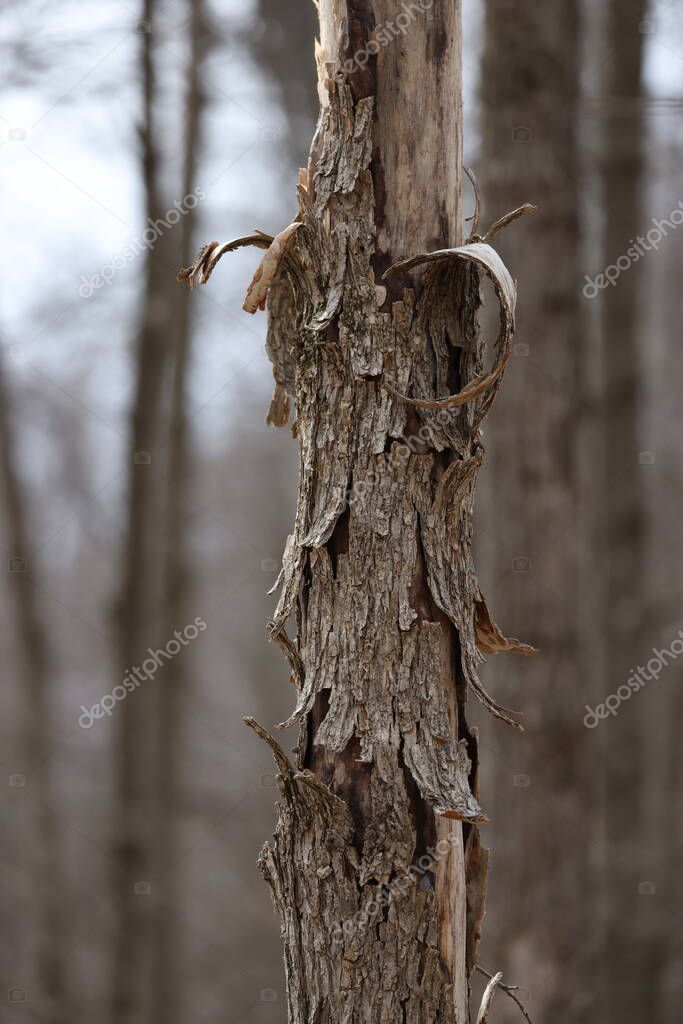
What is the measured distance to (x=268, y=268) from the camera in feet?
5.11

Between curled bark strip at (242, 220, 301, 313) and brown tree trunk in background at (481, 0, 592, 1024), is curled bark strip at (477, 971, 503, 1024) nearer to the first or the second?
curled bark strip at (242, 220, 301, 313)

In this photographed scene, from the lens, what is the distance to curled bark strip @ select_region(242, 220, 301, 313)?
1.55 metres

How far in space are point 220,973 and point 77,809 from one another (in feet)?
8.72

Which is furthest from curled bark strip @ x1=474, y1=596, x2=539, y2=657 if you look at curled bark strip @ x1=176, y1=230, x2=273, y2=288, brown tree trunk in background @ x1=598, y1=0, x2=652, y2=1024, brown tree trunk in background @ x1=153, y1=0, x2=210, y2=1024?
brown tree trunk in background @ x1=598, y1=0, x2=652, y2=1024

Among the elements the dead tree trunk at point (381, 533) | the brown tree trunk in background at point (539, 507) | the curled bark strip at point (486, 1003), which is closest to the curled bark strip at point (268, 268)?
the dead tree trunk at point (381, 533)

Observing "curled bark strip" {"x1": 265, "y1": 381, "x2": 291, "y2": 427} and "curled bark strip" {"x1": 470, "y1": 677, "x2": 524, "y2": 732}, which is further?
"curled bark strip" {"x1": 265, "y1": 381, "x2": 291, "y2": 427}

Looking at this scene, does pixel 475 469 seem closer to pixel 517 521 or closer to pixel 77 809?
pixel 517 521

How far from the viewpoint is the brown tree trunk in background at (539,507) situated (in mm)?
4539

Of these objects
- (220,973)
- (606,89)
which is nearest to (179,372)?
(606,89)

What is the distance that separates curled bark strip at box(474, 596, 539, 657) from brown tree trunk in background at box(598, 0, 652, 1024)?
507 centimetres

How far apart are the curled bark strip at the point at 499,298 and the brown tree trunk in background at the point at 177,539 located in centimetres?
518

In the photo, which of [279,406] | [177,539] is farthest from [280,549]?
[279,406]
